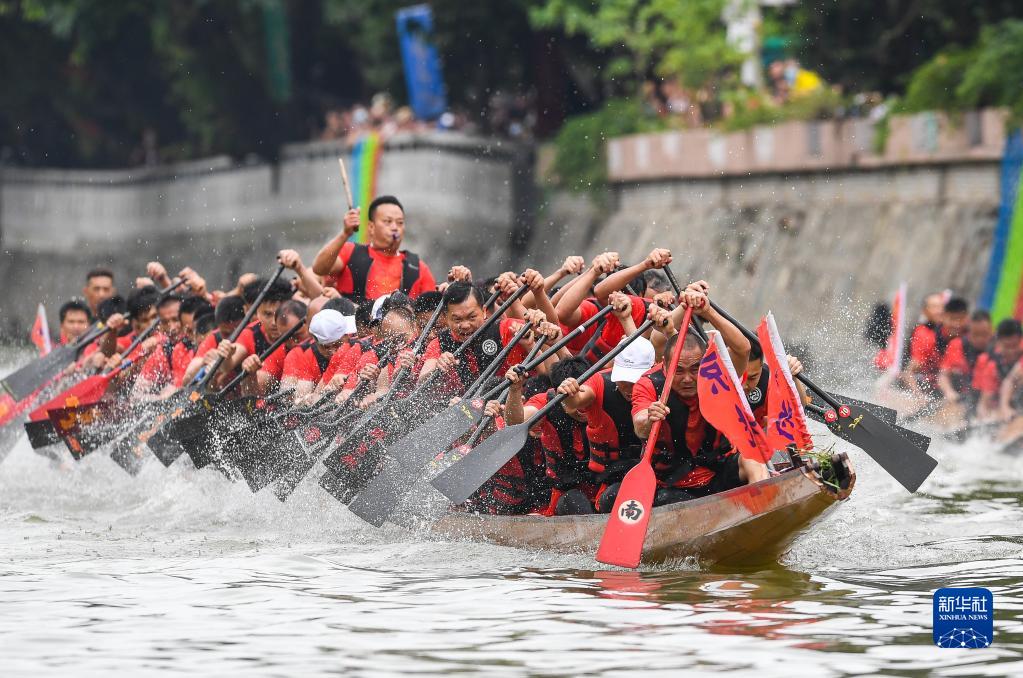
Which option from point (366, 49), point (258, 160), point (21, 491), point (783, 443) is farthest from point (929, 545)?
point (258, 160)

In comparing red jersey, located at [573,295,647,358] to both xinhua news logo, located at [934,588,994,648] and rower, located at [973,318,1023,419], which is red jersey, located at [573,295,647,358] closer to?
xinhua news logo, located at [934,588,994,648]

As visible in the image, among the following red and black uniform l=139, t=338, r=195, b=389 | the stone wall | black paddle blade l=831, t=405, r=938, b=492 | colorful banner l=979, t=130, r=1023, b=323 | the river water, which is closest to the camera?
the river water

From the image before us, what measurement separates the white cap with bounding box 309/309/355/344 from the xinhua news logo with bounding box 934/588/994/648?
16.8ft

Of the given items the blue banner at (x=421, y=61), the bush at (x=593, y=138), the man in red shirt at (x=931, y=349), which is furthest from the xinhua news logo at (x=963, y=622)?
the blue banner at (x=421, y=61)

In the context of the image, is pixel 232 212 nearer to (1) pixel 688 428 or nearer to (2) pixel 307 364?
(2) pixel 307 364

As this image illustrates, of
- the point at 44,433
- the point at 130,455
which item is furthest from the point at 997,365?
the point at 44,433

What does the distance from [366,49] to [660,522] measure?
26.3 meters

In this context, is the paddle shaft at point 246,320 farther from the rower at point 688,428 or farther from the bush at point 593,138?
the bush at point 593,138

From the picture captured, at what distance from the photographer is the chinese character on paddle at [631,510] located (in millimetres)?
9875

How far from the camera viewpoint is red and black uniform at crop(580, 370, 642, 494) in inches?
412

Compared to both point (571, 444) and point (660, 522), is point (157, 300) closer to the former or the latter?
point (571, 444)

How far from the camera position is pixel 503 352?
11461 mm

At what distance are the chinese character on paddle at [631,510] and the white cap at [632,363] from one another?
0.76 metres

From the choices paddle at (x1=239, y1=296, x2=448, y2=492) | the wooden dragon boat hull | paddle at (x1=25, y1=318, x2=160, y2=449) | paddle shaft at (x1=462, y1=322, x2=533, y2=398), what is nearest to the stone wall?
paddle at (x1=25, y1=318, x2=160, y2=449)
